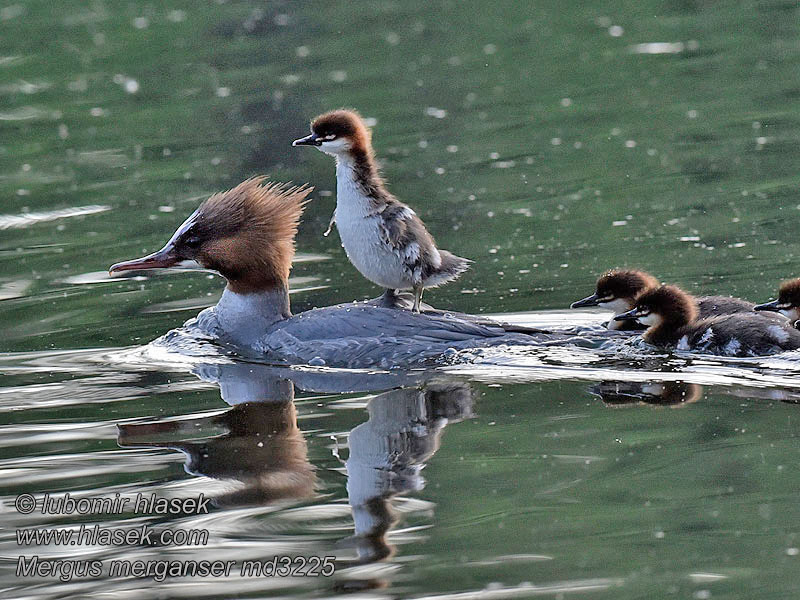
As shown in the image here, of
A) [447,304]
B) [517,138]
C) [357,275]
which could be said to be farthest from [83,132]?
[447,304]

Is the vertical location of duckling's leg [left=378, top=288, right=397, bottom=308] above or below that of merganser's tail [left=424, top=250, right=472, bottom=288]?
below

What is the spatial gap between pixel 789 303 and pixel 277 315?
3005 millimetres

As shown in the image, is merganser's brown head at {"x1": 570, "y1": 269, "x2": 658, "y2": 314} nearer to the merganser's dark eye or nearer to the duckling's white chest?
the duckling's white chest

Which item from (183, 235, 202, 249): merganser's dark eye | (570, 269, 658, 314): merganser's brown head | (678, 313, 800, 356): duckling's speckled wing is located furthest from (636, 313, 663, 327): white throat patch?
(183, 235, 202, 249): merganser's dark eye

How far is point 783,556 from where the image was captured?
4.65m

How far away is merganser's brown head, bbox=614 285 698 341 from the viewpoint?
7465 millimetres

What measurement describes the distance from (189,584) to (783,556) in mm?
2076

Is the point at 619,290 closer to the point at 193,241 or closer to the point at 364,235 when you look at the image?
the point at 364,235

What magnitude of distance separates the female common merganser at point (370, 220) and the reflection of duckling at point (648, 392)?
1466 millimetres

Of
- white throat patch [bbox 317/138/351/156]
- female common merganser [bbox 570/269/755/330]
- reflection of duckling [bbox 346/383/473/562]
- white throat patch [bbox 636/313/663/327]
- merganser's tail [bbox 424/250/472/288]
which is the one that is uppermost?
white throat patch [bbox 317/138/351/156]

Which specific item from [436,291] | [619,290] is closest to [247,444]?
[619,290]

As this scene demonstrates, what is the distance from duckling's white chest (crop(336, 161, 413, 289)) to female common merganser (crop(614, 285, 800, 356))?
1327 millimetres

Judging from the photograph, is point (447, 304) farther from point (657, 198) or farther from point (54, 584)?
point (54, 584)

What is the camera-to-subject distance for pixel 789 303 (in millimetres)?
7477
